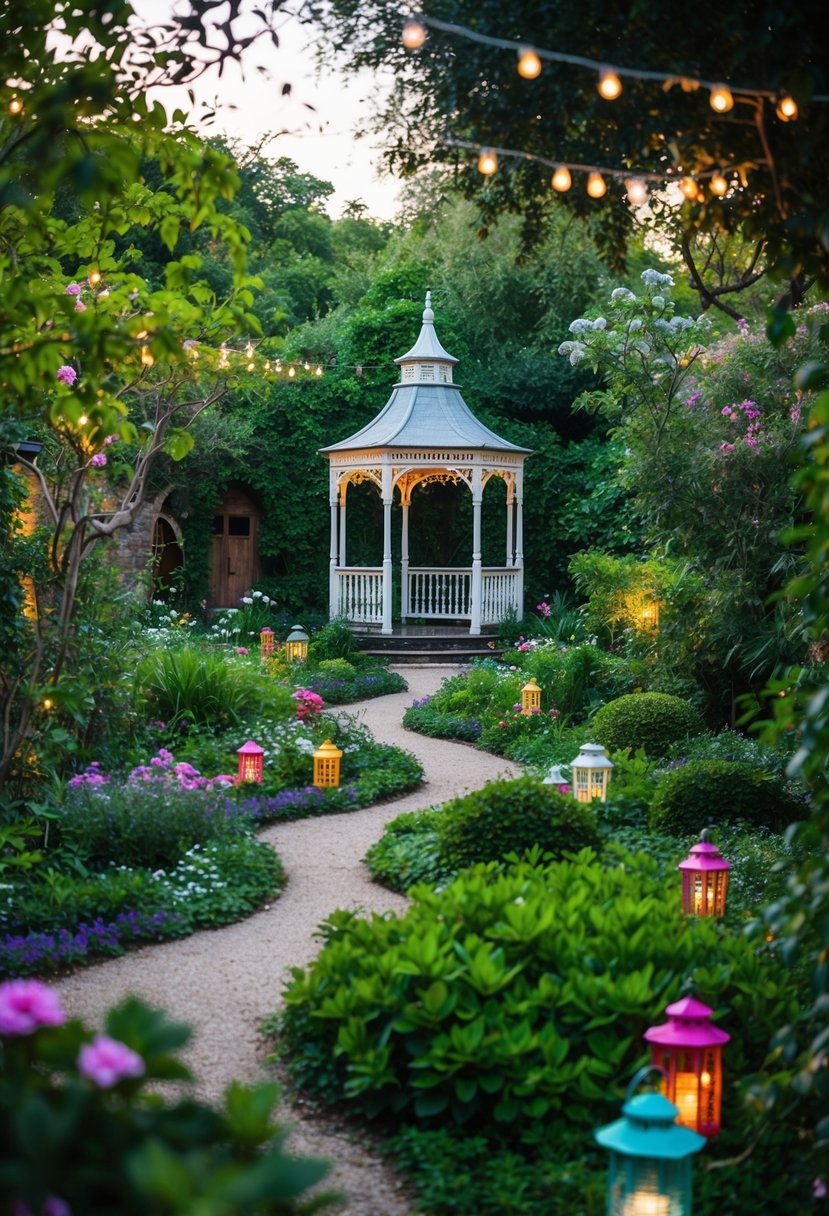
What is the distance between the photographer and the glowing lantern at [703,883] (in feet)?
17.6

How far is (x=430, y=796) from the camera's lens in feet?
32.2

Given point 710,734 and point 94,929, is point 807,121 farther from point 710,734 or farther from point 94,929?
point 710,734

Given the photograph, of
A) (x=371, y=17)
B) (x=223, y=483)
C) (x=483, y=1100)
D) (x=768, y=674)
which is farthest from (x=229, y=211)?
(x=483, y=1100)

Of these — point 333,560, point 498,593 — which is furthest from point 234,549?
point 498,593

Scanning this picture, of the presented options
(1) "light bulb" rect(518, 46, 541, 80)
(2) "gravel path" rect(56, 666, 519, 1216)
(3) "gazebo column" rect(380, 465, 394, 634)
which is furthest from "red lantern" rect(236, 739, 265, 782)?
(3) "gazebo column" rect(380, 465, 394, 634)

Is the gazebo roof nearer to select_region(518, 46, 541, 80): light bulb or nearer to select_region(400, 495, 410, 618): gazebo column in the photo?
select_region(400, 495, 410, 618): gazebo column

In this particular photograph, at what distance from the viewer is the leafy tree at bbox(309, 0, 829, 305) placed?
4.04m

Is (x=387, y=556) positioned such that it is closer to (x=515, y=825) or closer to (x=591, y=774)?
(x=591, y=774)

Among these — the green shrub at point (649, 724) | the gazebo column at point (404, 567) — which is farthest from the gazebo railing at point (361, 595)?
the green shrub at point (649, 724)

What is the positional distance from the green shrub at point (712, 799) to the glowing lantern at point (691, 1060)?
12.0ft

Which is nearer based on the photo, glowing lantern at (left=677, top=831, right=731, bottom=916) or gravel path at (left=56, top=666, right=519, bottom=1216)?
gravel path at (left=56, top=666, right=519, bottom=1216)

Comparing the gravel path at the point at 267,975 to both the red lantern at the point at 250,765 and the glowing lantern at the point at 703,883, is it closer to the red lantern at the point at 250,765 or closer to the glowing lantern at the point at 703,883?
the red lantern at the point at 250,765

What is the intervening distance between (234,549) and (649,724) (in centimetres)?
1212

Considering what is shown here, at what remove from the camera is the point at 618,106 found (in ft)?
15.1
